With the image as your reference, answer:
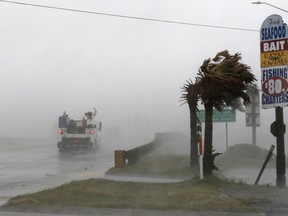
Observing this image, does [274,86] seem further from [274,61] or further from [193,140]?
[193,140]

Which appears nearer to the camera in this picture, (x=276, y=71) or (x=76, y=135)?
(x=276, y=71)

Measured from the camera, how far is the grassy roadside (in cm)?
1138

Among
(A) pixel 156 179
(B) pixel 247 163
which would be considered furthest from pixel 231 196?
(B) pixel 247 163

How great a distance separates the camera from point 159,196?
12852 mm

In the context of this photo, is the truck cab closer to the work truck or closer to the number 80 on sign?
the work truck

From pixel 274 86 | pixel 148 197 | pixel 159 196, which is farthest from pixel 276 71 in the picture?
pixel 148 197

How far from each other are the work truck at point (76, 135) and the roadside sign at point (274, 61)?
86.3ft

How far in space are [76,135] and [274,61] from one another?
26.9 meters

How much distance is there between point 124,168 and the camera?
919 inches

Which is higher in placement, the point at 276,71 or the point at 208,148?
the point at 276,71

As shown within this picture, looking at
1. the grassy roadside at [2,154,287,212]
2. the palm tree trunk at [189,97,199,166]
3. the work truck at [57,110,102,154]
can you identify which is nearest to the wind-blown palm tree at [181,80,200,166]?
the palm tree trunk at [189,97,199,166]

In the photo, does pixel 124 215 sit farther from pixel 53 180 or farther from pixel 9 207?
pixel 53 180

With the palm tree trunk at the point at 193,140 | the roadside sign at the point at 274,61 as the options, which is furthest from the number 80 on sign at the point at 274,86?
the palm tree trunk at the point at 193,140

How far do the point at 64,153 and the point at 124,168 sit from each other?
58.7 ft
